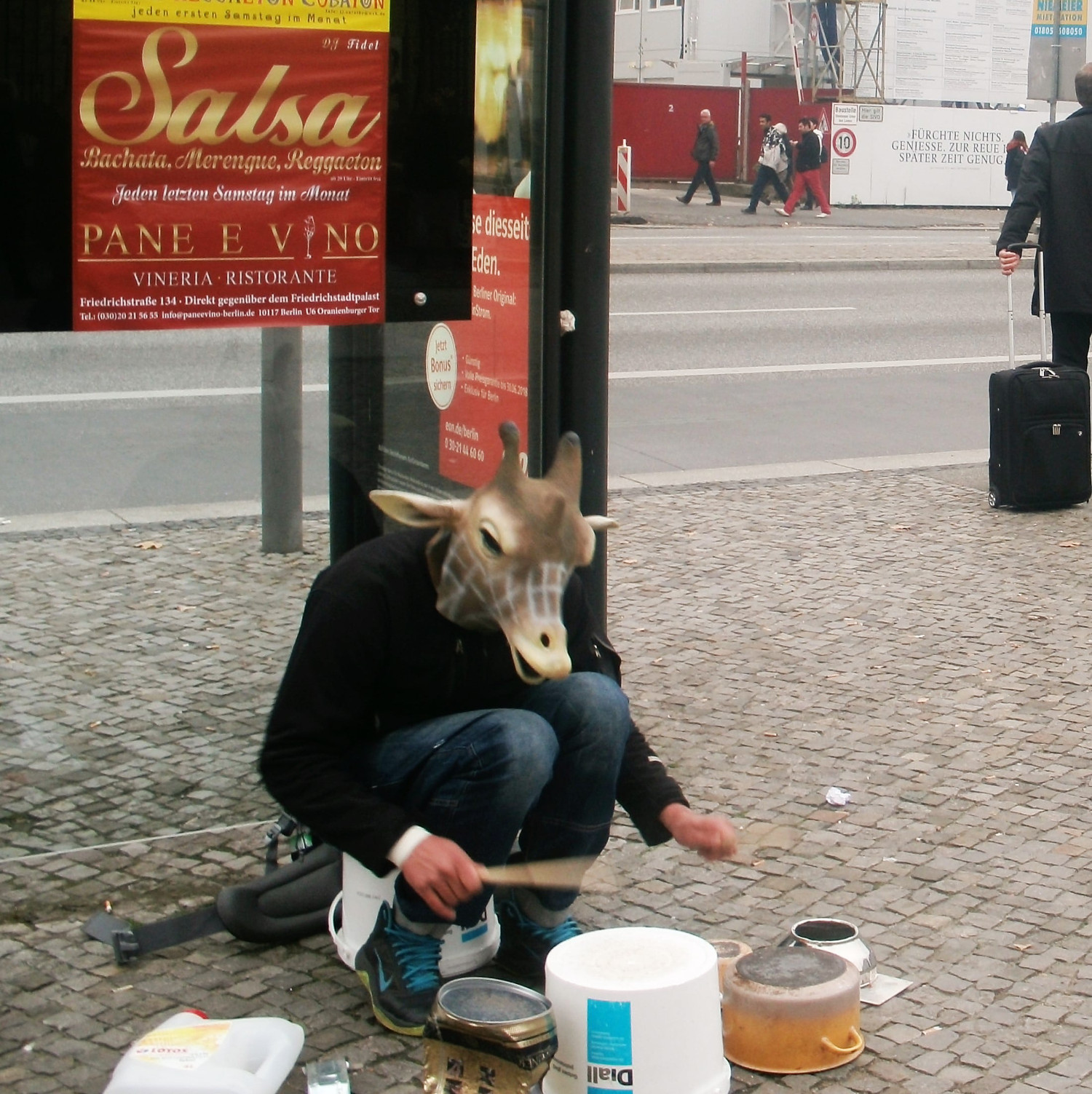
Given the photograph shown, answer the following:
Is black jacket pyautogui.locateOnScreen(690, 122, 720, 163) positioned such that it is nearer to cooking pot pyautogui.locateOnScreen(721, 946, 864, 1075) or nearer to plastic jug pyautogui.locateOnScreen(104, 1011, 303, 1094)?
cooking pot pyautogui.locateOnScreen(721, 946, 864, 1075)

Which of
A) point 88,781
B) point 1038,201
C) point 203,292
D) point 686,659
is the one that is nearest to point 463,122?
point 203,292

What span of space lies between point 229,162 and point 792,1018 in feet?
6.65

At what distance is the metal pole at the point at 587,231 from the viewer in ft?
12.3

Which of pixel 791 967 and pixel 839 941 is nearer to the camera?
pixel 791 967

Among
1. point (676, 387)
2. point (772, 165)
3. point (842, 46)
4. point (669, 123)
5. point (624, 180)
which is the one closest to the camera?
point (676, 387)

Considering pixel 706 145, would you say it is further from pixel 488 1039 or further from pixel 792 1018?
pixel 488 1039

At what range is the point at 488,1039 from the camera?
2648 mm

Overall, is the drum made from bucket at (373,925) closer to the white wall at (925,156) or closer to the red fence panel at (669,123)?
the white wall at (925,156)

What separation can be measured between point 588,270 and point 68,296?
1151mm

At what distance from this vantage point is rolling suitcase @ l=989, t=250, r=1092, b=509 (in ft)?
23.8

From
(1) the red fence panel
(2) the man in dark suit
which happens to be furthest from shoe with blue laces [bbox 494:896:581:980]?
(1) the red fence panel

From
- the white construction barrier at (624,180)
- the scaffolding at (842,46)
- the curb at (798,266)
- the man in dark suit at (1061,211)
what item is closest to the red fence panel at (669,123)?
the scaffolding at (842,46)

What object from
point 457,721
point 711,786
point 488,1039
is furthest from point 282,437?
point 488,1039

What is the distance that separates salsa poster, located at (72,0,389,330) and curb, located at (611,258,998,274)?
49.0 feet
